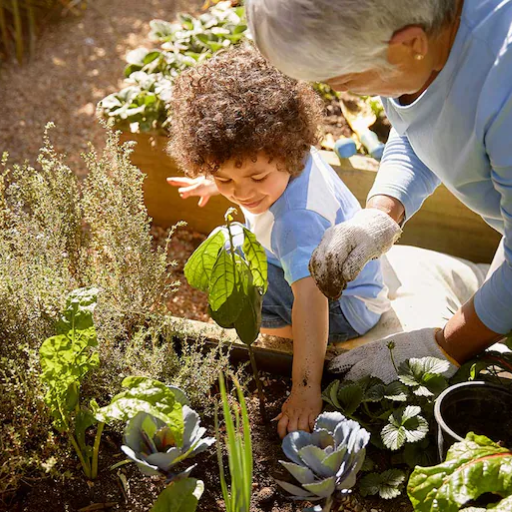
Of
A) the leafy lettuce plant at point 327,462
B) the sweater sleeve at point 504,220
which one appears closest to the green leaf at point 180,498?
the leafy lettuce plant at point 327,462

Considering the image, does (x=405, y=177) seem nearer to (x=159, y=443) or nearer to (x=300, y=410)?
(x=300, y=410)

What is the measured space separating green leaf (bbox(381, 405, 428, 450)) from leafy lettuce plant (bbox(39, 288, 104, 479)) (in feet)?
1.91

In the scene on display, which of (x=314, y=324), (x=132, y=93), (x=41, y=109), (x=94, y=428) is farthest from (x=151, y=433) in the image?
(x=41, y=109)

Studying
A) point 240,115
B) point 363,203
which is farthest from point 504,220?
point 363,203

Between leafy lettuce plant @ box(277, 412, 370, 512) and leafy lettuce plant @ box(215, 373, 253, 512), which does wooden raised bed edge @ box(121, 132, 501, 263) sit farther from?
leafy lettuce plant @ box(215, 373, 253, 512)

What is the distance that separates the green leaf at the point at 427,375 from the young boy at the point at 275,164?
0.75 ft

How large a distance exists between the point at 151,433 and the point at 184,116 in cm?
84

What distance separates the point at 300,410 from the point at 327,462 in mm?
410

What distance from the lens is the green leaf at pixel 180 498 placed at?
1.25m

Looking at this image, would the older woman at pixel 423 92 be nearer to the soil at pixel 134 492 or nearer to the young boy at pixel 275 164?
the young boy at pixel 275 164

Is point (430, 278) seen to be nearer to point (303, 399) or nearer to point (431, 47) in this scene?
point (303, 399)

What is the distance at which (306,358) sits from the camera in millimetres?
1656

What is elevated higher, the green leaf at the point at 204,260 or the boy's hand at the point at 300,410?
the green leaf at the point at 204,260

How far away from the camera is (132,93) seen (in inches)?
112
